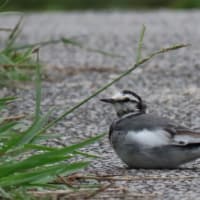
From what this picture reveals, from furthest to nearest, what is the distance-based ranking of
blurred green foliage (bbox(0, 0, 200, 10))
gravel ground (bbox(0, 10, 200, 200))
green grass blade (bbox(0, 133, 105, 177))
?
blurred green foliage (bbox(0, 0, 200, 10)) < gravel ground (bbox(0, 10, 200, 200)) < green grass blade (bbox(0, 133, 105, 177))

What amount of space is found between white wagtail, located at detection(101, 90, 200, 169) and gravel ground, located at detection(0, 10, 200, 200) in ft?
0.22

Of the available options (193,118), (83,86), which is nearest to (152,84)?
(83,86)

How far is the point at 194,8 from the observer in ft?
60.5

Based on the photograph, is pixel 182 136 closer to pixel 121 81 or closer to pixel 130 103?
pixel 130 103

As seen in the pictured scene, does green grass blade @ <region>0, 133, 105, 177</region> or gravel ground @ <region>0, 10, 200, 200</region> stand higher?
green grass blade @ <region>0, 133, 105, 177</region>

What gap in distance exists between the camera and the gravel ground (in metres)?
4.73

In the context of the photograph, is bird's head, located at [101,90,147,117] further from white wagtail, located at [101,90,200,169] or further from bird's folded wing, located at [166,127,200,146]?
bird's folded wing, located at [166,127,200,146]

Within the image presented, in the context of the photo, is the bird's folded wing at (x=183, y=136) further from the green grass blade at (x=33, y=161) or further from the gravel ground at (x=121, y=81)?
the green grass blade at (x=33, y=161)

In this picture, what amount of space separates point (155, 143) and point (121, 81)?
11.9ft

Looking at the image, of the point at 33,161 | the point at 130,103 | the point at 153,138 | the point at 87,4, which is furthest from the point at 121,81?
the point at 87,4

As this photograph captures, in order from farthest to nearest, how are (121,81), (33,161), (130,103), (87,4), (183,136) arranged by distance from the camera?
(87,4) < (121,81) < (130,103) < (183,136) < (33,161)

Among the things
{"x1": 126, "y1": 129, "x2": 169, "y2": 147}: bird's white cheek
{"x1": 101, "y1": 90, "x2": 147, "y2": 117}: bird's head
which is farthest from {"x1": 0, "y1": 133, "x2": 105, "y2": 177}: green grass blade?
{"x1": 101, "y1": 90, "x2": 147, "y2": 117}: bird's head

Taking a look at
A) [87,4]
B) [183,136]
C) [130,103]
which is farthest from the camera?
[87,4]

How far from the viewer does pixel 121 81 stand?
8.51 meters
